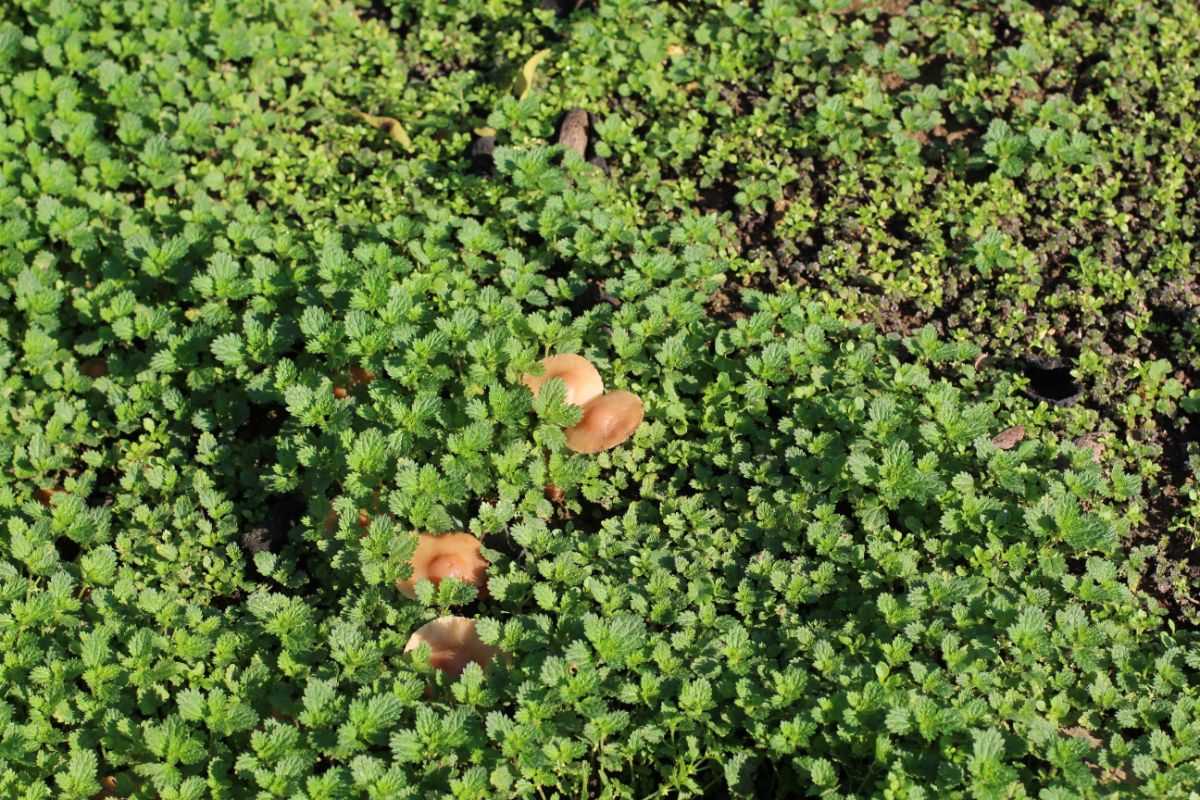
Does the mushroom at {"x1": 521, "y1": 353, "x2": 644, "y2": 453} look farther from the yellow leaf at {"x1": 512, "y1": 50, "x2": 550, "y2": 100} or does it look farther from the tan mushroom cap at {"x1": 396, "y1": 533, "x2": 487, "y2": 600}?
the yellow leaf at {"x1": 512, "y1": 50, "x2": 550, "y2": 100}

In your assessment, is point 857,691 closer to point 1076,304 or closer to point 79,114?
point 1076,304

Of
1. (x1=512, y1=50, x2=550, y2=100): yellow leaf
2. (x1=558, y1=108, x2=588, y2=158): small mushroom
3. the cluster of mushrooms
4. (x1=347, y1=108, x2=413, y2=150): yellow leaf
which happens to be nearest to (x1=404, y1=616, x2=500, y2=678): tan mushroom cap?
the cluster of mushrooms

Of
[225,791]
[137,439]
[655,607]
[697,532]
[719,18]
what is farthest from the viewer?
[719,18]

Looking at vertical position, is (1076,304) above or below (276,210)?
above

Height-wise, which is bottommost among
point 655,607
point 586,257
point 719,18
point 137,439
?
point 137,439

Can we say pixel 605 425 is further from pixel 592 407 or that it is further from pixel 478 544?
pixel 478 544

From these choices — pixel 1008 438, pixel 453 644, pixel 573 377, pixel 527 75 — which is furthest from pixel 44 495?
pixel 1008 438

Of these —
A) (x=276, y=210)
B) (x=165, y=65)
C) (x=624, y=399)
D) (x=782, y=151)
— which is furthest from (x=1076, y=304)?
(x=165, y=65)
